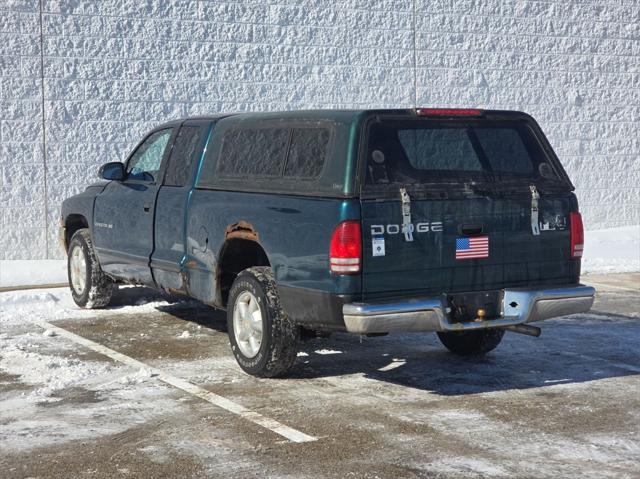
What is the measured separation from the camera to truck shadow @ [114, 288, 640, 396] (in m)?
8.20

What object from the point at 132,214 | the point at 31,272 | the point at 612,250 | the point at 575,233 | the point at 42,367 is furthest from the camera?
the point at 612,250

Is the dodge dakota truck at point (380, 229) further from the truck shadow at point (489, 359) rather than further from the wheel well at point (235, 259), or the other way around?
the truck shadow at point (489, 359)

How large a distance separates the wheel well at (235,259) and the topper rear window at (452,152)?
146cm

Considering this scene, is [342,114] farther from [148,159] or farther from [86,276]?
[86,276]

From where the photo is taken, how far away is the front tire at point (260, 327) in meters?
8.00

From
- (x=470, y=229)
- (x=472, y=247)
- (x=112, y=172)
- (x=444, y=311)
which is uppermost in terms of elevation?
(x=112, y=172)

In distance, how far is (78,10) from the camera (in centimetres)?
1434

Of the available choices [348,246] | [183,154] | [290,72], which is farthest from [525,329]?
[290,72]

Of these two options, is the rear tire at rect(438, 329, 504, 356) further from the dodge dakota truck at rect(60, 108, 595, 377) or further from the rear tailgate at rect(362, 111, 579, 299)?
the rear tailgate at rect(362, 111, 579, 299)

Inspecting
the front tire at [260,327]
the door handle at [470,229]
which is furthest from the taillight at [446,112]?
the front tire at [260,327]

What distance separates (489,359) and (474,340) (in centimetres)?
19

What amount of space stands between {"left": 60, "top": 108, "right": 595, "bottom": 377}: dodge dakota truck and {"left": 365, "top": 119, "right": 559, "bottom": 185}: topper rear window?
0.4 inches

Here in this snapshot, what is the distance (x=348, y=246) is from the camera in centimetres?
726

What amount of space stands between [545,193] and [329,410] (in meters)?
2.24
